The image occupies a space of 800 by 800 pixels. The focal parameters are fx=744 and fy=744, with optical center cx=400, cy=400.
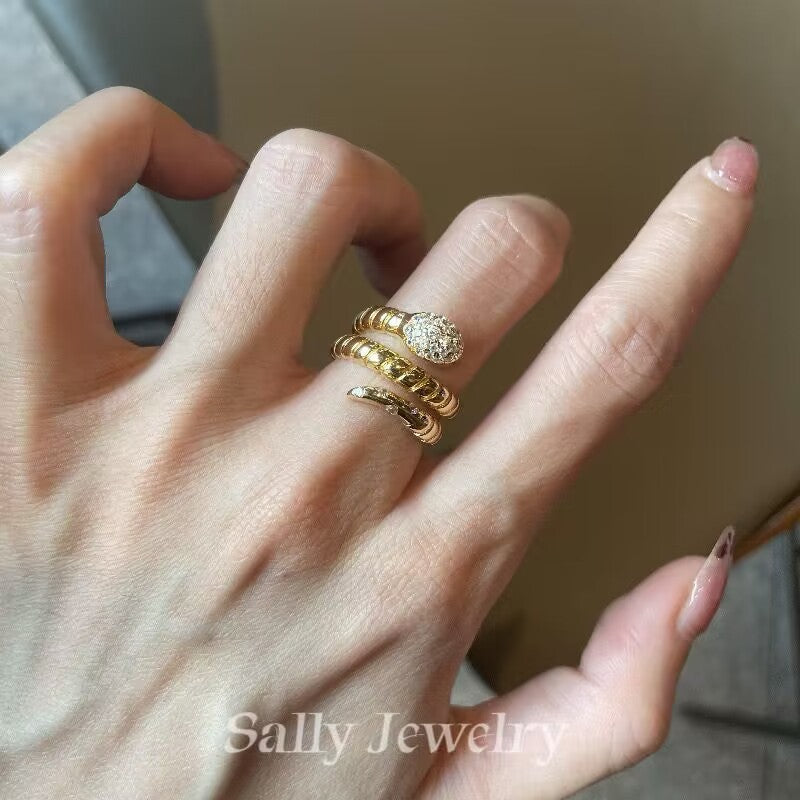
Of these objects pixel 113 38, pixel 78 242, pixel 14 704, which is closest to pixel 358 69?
pixel 113 38

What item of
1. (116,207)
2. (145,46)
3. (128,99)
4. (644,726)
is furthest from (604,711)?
(116,207)

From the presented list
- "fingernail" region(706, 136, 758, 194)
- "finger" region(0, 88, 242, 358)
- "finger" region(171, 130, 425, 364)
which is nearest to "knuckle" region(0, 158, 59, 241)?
"finger" region(0, 88, 242, 358)

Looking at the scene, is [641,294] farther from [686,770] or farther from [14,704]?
[686,770]

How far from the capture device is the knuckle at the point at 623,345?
1.89ft

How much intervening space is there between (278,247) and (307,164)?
0.07 meters

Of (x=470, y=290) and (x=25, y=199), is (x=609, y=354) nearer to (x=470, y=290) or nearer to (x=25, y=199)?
(x=470, y=290)

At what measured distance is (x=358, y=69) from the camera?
773mm

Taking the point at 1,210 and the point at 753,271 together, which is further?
the point at 753,271

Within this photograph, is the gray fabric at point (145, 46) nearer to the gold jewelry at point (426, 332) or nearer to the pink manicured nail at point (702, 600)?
the gold jewelry at point (426, 332)

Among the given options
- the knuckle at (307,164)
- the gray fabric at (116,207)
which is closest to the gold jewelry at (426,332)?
the knuckle at (307,164)

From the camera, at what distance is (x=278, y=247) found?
1.94 ft

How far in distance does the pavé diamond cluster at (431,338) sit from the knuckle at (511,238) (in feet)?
0.24

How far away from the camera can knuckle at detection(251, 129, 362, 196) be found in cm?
60

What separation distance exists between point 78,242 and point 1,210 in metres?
0.06
